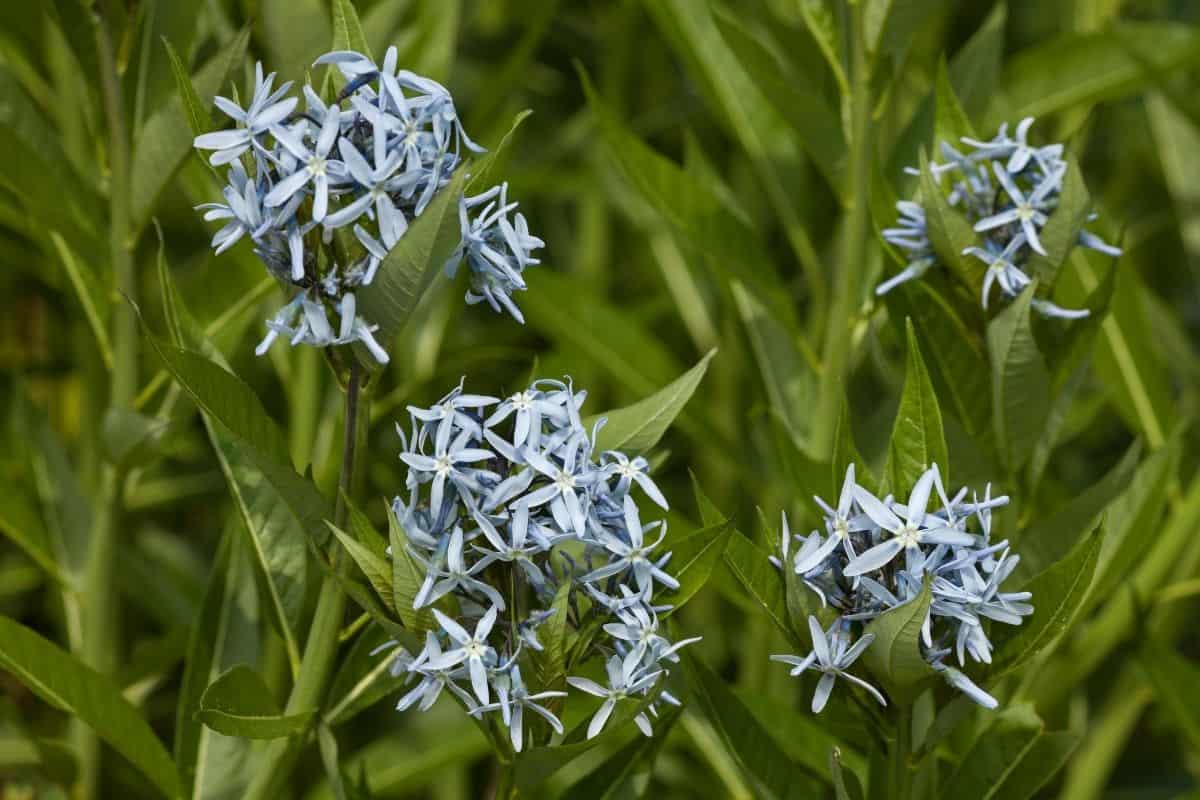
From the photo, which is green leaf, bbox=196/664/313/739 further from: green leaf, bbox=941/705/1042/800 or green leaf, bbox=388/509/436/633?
green leaf, bbox=941/705/1042/800

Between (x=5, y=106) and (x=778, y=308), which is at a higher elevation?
(x=5, y=106)

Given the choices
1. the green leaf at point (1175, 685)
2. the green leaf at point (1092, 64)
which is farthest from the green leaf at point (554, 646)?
the green leaf at point (1092, 64)

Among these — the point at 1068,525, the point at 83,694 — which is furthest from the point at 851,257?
the point at 83,694

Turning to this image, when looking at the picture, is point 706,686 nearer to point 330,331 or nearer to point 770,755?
point 770,755

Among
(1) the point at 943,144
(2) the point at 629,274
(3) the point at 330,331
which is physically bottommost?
(2) the point at 629,274

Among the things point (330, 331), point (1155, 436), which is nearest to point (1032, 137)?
point (1155, 436)

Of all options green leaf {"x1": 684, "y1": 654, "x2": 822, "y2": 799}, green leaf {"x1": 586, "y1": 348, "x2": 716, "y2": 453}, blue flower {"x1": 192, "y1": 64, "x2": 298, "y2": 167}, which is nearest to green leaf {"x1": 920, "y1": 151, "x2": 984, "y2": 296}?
green leaf {"x1": 586, "y1": 348, "x2": 716, "y2": 453}
